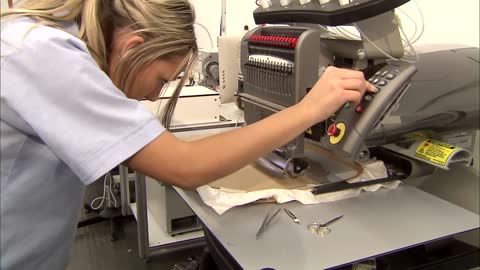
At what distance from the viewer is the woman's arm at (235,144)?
0.65 meters

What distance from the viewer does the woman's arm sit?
65 centimetres

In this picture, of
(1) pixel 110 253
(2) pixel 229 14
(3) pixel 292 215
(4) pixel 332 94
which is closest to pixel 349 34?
(4) pixel 332 94

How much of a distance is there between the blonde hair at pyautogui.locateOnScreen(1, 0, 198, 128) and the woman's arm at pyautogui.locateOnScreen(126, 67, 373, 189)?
0.54ft

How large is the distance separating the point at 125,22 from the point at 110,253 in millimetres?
1649

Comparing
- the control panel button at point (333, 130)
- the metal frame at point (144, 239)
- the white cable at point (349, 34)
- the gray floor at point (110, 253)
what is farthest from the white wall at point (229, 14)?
the control panel button at point (333, 130)

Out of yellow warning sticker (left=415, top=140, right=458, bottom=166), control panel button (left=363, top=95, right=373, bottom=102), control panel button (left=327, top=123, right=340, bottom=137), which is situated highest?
control panel button (left=363, top=95, right=373, bottom=102)

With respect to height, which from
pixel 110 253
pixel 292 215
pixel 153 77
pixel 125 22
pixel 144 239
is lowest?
pixel 110 253

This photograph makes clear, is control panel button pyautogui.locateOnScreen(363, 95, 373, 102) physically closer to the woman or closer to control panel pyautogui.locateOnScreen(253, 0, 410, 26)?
the woman

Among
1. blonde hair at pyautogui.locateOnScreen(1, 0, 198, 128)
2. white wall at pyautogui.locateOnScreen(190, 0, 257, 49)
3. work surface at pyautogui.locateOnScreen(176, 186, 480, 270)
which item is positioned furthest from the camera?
white wall at pyautogui.locateOnScreen(190, 0, 257, 49)

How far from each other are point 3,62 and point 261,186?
64 cm

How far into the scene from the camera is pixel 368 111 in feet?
2.59

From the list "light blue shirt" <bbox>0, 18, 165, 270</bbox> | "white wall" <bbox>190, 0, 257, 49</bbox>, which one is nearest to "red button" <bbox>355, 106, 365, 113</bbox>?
"light blue shirt" <bbox>0, 18, 165, 270</bbox>

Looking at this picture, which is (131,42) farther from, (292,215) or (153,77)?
(292,215)

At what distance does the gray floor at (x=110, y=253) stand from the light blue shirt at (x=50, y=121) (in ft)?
4.06
